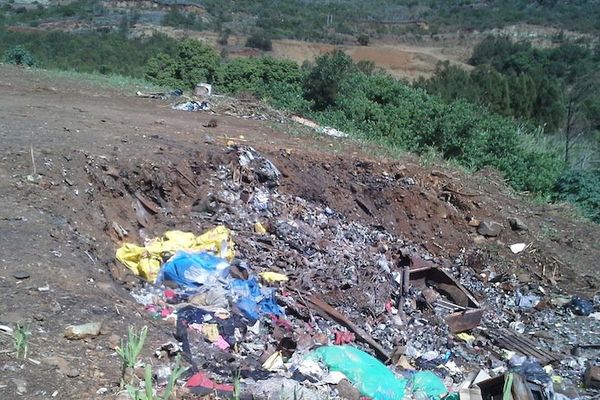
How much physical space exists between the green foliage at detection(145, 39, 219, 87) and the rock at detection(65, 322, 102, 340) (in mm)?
11949

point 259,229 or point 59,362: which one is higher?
point 59,362

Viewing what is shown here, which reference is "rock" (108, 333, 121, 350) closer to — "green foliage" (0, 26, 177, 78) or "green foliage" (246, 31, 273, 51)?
"green foliage" (0, 26, 177, 78)

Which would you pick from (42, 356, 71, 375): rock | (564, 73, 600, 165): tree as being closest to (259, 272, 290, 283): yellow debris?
(42, 356, 71, 375): rock

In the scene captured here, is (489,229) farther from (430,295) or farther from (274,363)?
(274,363)

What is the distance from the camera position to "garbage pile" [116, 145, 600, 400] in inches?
150

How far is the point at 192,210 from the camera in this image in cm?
596

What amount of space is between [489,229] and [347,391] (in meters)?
4.66

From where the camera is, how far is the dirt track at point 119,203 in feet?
10.9

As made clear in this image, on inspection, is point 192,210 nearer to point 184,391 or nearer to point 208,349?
point 208,349

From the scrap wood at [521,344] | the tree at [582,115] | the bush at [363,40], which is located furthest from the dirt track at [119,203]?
the bush at [363,40]

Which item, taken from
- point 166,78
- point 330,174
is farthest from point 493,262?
point 166,78

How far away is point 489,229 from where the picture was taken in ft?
25.3

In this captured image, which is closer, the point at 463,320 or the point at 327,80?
the point at 463,320

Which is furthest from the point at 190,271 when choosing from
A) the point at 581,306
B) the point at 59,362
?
the point at 581,306
